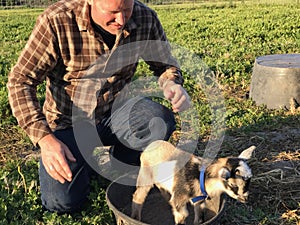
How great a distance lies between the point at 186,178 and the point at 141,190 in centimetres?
36

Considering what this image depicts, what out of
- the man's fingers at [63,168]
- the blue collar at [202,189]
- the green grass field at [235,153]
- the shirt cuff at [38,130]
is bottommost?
the green grass field at [235,153]

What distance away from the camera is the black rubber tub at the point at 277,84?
5199mm

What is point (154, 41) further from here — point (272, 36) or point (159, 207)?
point (272, 36)

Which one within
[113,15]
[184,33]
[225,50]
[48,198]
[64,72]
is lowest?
[184,33]

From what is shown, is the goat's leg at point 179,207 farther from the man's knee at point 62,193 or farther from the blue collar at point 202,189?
the man's knee at point 62,193

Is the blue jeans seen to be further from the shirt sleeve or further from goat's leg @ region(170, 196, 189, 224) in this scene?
goat's leg @ region(170, 196, 189, 224)

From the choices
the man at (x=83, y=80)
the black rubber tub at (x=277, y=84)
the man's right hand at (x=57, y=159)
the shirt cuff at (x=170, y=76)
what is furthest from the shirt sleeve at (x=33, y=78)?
the black rubber tub at (x=277, y=84)

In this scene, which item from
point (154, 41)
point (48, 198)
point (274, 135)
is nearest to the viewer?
point (48, 198)

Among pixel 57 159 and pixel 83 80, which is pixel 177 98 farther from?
pixel 57 159

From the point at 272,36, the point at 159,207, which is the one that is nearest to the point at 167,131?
the point at 159,207

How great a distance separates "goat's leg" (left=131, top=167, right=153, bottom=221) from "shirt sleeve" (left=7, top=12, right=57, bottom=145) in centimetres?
74

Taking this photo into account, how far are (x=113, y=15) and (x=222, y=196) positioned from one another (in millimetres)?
1334

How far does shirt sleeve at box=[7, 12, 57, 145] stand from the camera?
2.71m

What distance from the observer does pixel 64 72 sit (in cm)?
334
